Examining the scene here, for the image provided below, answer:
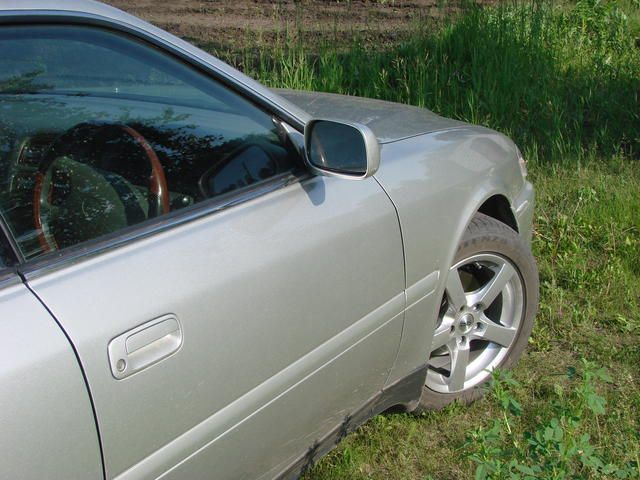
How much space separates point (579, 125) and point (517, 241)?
2696mm

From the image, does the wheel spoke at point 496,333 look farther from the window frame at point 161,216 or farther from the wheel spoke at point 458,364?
the window frame at point 161,216

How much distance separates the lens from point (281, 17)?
8.31 m

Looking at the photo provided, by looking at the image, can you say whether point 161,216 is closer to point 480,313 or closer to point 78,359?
point 78,359

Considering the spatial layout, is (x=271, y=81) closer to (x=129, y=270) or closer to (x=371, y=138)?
(x=371, y=138)

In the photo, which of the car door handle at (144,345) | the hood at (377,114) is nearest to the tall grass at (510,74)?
the hood at (377,114)

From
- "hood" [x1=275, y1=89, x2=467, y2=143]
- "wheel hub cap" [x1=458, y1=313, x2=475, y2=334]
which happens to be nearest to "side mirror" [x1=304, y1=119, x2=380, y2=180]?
"hood" [x1=275, y1=89, x2=467, y2=143]

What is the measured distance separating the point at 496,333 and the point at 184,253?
6.06 feet

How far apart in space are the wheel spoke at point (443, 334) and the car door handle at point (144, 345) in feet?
4.87

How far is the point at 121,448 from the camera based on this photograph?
1.71m

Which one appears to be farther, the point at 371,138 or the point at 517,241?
the point at 517,241

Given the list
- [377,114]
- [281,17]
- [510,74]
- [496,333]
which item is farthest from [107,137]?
[281,17]

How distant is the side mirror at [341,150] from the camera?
233 cm

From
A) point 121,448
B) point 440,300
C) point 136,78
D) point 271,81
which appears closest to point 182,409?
point 121,448

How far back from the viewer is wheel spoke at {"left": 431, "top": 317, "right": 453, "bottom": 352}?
3.09 metres
